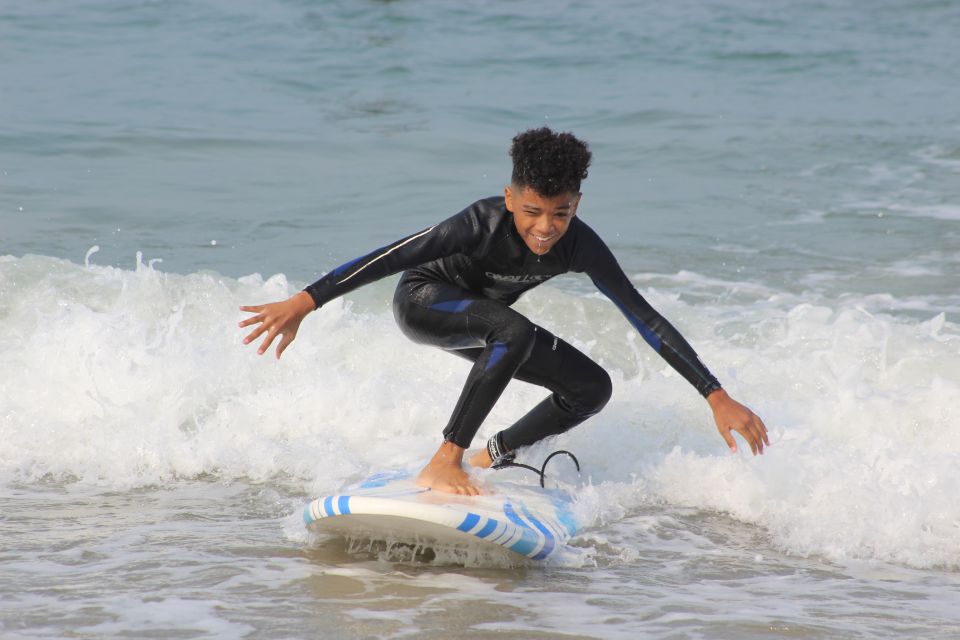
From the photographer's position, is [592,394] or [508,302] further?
[508,302]

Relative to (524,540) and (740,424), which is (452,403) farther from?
(740,424)

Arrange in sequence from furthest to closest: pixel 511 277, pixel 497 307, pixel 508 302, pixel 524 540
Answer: pixel 508 302 → pixel 511 277 → pixel 497 307 → pixel 524 540

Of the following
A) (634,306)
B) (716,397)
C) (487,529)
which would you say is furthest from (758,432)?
(487,529)

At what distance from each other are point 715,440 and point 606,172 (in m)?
6.17

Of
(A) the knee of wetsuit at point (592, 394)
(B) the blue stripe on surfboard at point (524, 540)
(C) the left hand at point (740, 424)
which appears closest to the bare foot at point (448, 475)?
(B) the blue stripe on surfboard at point (524, 540)

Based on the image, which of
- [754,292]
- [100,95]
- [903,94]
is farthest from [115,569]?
[903,94]

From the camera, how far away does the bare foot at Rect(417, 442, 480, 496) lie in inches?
168

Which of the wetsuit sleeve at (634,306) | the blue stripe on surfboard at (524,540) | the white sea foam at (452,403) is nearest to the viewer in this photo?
the blue stripe on surfboard at (524,540)

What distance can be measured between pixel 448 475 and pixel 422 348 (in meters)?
2.68

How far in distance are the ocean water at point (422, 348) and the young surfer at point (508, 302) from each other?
49 centimetres

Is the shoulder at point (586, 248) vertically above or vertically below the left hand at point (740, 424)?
above

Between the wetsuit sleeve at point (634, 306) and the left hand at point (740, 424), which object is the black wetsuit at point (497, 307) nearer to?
the wetsuit sleeve at point (634, 306)

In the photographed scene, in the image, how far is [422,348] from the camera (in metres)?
6.96

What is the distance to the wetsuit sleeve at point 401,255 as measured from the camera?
4242 mm
